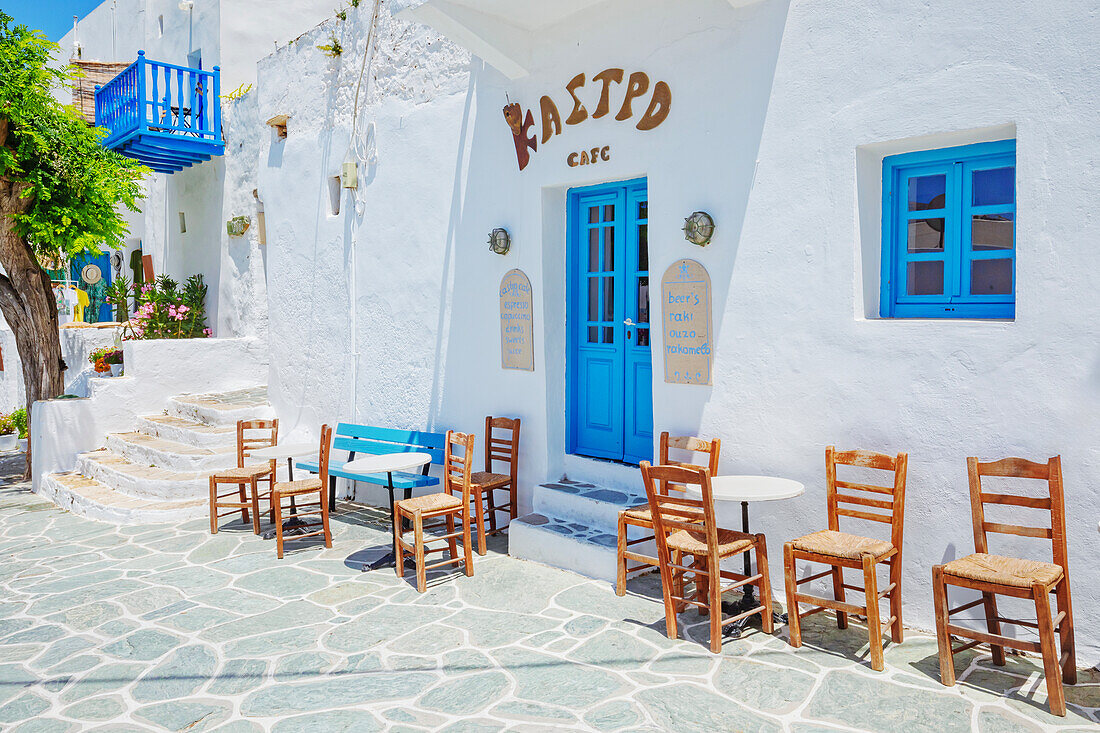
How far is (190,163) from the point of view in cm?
1322

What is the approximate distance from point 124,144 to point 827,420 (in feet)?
38.9

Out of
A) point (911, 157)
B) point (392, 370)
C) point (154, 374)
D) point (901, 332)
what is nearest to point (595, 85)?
point (911, 157)

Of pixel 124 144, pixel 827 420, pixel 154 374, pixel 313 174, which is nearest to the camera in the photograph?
pixel 827 420

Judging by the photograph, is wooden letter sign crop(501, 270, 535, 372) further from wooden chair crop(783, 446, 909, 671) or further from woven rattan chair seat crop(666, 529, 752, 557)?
wooden chair crop(783, 446, 909, 671)

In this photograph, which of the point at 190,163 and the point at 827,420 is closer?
the point at 827,420

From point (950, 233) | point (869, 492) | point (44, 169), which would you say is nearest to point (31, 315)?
point (44, 169)

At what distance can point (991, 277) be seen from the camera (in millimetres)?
4547

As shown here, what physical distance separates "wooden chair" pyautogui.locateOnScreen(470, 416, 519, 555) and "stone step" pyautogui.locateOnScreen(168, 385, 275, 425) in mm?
4139

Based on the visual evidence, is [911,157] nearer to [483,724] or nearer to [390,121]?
[483,724]

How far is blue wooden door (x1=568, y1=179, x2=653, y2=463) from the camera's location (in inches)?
251

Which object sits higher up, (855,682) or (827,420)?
(827,420)

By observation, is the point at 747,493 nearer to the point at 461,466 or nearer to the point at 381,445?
the point at 461,466

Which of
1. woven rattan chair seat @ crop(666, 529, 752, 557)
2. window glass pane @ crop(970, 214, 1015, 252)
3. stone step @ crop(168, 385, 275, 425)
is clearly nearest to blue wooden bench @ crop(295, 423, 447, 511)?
stone step @ crop(168, 385, 275, 425)

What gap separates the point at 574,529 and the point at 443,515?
1.02m
